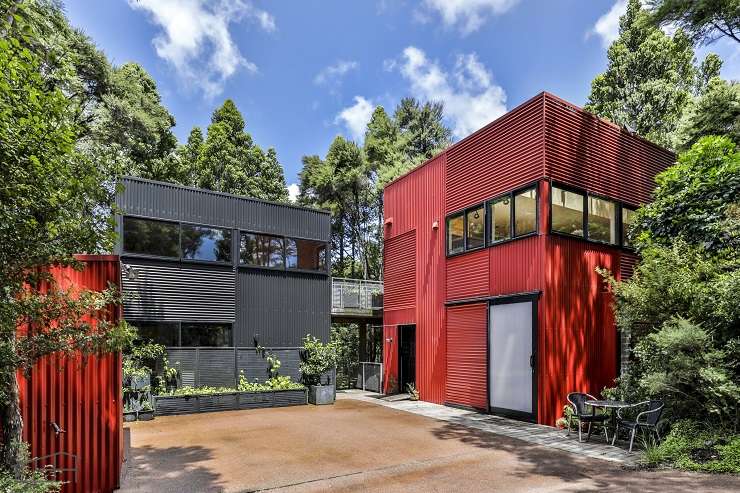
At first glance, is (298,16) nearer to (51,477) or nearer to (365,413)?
(365,413)

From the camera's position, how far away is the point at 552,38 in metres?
13.5

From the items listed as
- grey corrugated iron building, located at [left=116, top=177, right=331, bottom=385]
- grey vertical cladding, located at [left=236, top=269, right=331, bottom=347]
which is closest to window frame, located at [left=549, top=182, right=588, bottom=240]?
grey corrugated iron building, located at [left=116, top=177, right=331, bottom=385]

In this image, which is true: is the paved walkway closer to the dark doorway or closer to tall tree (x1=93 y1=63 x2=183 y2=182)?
the dark doorway

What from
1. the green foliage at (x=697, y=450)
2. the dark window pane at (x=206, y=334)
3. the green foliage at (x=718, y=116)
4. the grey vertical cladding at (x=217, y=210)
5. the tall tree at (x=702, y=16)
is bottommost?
the green foliage at (x=697, y=450)

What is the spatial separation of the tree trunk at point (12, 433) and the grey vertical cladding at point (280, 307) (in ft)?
29.1

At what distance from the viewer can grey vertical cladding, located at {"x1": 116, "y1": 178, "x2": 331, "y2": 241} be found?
38.6ft

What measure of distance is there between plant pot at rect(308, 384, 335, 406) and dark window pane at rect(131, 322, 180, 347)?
3725 mm

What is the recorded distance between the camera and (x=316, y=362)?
12945 mm

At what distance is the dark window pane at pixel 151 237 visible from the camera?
1164 centimetres

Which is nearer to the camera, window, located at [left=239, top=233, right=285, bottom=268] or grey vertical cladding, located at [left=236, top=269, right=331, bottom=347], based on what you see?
grey vertical cladding, located at [left=236, top=269, right=331, bottom=347]

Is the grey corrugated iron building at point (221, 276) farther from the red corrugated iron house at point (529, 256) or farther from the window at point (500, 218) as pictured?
the window at point (500, 218)

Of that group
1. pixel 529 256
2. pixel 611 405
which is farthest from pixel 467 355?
pixel 611 405

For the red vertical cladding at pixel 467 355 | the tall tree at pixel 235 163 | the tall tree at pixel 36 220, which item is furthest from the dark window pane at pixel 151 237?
the tall tree at pixel 235 163

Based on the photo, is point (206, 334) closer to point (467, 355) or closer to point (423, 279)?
point (423, 279)
